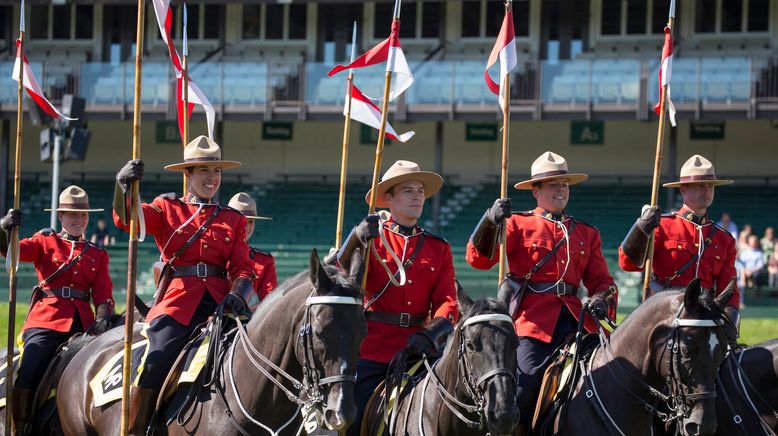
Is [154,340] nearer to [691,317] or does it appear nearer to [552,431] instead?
[552,431]

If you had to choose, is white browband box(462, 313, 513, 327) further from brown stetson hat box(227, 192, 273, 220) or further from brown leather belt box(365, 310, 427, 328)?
brown stetson hat box(227, 192, 273, 220)

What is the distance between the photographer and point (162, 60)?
3014cm

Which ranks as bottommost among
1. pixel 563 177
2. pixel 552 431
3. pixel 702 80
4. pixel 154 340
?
pixel 552 431

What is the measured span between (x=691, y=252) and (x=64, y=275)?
5.12 metres

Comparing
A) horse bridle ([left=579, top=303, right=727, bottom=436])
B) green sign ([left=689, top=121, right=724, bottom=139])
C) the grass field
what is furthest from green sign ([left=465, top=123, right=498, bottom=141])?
horse bridle ([left=579, top=303, right=727, bottom=436])

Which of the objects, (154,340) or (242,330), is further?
(154,340)

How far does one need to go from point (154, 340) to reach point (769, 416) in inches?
163

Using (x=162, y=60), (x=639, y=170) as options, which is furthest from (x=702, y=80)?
(x=162, y=60)

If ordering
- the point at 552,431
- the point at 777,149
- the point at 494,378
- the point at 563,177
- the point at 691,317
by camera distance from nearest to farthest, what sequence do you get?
the point at 494,378 < the point at 691,317 < the point at 552,431 < the point at 563,177 < the point at 777,149

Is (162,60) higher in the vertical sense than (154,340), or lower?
higher

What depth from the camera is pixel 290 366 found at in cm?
641

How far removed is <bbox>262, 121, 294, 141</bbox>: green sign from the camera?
3112 centimetres

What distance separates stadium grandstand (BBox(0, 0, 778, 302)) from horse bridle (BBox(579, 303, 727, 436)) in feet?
54.6

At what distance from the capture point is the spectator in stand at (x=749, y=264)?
19.6 metres
